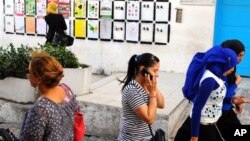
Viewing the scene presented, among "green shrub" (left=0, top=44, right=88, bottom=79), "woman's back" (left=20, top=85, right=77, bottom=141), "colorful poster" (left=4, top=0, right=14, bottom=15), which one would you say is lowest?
"green shrub" (left=0, top=44, right=88, bottom=79)

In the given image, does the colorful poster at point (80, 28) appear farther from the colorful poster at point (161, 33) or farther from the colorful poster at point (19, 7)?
the colorful poster at point (161, 33)

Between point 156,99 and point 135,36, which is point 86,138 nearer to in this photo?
point 156,99

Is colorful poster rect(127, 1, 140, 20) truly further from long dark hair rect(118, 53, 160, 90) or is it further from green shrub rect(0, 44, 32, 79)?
long dark hair rect(118, 53, 160, 90)

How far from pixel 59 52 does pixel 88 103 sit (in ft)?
3.27

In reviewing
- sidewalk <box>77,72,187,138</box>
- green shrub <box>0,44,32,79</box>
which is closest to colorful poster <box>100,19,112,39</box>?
sidewalk <box>77,72,187,138</box>

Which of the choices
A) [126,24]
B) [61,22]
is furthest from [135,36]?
[61,22]

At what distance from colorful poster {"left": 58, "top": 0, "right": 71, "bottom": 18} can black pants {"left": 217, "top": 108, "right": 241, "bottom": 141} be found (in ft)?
20.6

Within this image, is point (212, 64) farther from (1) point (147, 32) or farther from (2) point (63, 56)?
(1) point (147, 32)

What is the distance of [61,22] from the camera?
8.88 metres

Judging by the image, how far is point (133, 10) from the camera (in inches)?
366

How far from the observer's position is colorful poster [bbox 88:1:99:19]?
31.6 ft

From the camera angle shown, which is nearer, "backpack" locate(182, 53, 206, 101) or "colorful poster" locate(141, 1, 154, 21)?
"backpack" locate(182, 53, 206, 101)

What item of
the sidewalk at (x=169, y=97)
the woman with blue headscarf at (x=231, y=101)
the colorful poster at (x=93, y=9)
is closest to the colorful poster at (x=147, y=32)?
the sidewalk at (x=169, y=97)

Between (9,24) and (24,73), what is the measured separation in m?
4.26
